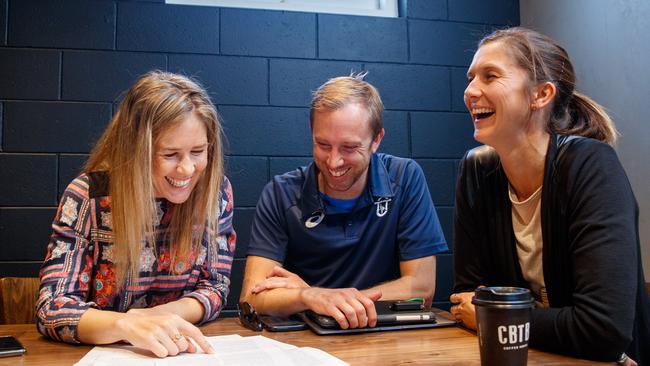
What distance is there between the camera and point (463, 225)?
5.49 ft

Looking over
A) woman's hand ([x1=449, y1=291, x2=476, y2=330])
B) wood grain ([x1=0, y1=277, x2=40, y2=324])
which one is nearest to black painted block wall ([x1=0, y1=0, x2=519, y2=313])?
wood grain ([x1=0, y1=277, x2=40, y2=324])

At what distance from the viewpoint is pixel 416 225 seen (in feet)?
6.72

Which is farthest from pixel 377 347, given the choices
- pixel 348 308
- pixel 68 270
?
pixel 68 270

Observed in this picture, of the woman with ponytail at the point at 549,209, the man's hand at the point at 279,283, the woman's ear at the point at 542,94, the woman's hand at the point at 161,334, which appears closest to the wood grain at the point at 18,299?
the man's hand at the point at 279,283

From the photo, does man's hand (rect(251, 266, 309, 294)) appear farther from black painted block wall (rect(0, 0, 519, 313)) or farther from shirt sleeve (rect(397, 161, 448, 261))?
black painted block wall (rect(0, 0, 519, 313))

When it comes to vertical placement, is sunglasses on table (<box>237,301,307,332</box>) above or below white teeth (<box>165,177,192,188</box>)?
below

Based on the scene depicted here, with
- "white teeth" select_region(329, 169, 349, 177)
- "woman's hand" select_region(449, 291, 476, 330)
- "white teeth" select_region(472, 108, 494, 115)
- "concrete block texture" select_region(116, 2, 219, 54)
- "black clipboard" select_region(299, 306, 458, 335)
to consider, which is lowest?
"black clipboard" select_region(299, 306, 458, 335)

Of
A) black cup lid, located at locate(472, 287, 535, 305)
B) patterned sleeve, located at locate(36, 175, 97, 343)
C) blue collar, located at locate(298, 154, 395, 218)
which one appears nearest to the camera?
black cup lid, located at locate(472, 287, 535, 305)

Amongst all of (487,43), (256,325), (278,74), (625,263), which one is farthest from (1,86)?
(625,263)

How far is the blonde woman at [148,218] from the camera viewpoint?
1.45m

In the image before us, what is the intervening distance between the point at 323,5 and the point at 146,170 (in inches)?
70.0

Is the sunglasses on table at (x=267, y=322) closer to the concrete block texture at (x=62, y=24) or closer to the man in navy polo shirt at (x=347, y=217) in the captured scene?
the man in navy polo shirt at (x=347, y=217)

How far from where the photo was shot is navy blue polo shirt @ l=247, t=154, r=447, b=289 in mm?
2010

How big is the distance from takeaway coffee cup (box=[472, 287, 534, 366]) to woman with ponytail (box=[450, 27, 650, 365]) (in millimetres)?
273
